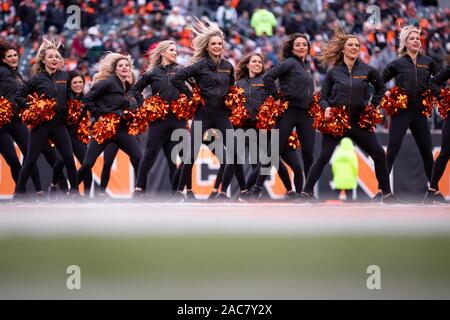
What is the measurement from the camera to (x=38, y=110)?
34.1 feet

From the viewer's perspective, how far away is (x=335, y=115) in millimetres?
9938

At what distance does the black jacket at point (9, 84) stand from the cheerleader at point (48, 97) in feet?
1.35

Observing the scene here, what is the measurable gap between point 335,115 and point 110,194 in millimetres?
5143

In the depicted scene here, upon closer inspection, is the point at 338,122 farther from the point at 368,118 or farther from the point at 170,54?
the point at 170,54

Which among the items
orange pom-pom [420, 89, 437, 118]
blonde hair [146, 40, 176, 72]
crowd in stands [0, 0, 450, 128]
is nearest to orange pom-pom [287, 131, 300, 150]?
orange pom-pom [420, 89, 437, 118]

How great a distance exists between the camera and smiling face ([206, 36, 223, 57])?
411 inches

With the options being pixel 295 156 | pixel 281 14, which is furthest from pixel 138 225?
pixel 281 14

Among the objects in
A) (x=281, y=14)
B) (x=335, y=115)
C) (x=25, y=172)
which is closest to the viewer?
(x=335, y=115)

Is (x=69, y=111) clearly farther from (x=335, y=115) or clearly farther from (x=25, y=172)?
(x=335, y=115)

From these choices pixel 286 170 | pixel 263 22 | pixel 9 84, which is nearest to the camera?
pixel 9 84

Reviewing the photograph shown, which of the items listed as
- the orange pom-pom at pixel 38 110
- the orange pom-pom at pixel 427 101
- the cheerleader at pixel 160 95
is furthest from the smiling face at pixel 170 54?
the orange pom-pom at pixel 427 101

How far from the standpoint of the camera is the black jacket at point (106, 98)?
10.9 m

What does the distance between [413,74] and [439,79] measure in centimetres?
28

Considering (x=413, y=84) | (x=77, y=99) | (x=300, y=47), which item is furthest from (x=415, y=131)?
(x=77, y=99)
